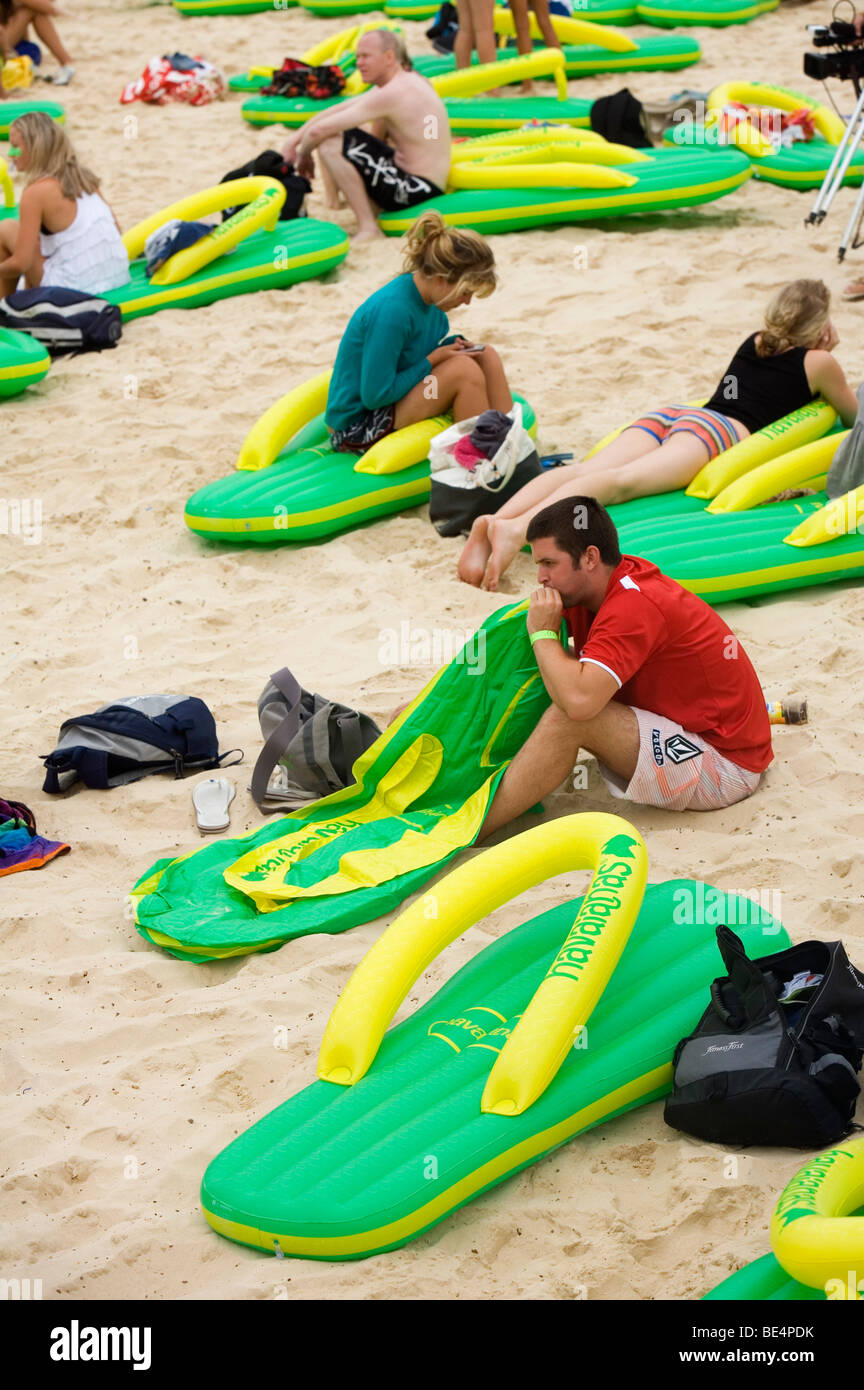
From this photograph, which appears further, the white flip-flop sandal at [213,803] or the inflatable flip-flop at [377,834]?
the white flip-flop sandal at [213,803]

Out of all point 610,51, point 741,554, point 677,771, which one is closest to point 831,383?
point 741,554

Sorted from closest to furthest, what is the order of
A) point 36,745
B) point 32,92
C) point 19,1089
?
point 19,1089
point 36,745
point 32,92

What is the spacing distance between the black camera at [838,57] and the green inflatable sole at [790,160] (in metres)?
0.85

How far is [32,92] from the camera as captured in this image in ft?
36.6

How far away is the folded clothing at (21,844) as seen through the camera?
3834 mm

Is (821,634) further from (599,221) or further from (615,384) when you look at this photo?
(599,221)

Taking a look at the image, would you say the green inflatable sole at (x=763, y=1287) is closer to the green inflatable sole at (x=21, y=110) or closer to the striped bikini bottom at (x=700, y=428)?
the striped bikini bottom at (x=700, y=428)

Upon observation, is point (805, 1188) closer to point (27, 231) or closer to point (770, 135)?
point (27, 231)

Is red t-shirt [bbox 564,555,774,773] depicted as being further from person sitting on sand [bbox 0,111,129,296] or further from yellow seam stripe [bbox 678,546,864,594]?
person sitting on sand [bbox 0,111,129,296]

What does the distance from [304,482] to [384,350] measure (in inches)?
23.9

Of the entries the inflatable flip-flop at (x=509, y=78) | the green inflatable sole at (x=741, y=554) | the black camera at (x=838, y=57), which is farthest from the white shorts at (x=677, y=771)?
the inflatable flip-flop at (x=509, y=78)

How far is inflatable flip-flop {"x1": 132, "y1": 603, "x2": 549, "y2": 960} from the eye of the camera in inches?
140
